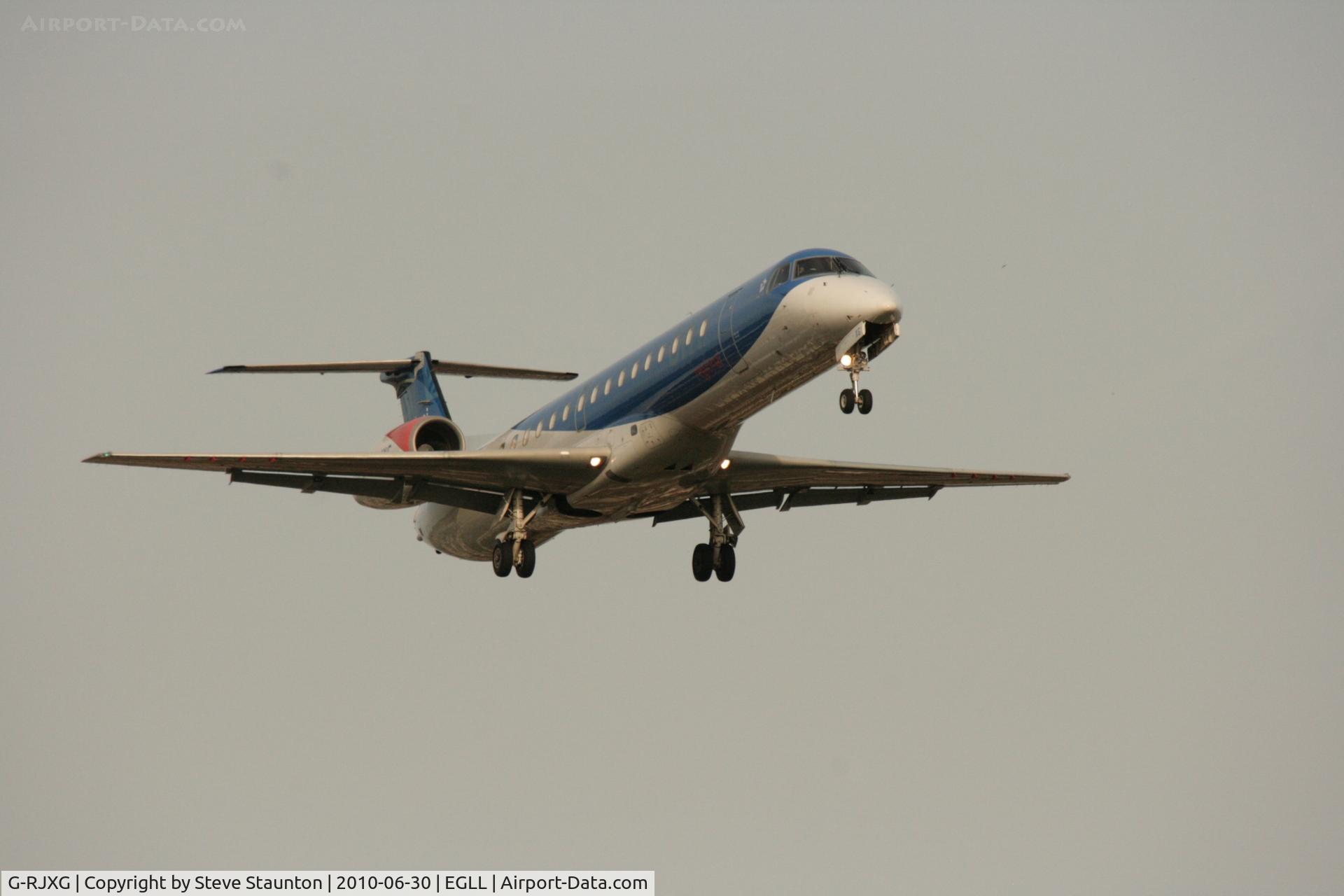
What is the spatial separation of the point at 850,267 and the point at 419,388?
14.5 metres

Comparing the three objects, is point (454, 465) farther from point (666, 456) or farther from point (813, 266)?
point (813, 266)

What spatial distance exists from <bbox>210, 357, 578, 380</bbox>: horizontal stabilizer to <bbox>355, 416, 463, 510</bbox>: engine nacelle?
339 cm

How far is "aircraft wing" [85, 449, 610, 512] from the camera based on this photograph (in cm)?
2830

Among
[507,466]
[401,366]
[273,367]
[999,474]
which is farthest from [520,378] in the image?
[999,474]

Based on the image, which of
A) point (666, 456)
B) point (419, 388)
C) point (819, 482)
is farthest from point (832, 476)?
point (419, 388)

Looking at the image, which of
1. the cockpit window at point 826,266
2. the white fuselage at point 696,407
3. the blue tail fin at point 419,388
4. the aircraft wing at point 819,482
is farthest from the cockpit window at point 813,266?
the blue tail fin at point 419,388

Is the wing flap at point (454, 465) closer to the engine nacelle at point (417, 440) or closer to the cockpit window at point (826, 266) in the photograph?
the engine nacelle at point (417, 440)

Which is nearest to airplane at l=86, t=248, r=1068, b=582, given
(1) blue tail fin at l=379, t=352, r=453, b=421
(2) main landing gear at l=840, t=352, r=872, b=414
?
(2) main landing gear at l=840, t=352, r=872, b=414

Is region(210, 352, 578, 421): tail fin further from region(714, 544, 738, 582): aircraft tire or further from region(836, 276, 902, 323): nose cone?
region(836, 276, 902, 323): nose cone

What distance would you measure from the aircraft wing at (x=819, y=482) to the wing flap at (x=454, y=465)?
270cm

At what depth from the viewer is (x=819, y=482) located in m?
32.4

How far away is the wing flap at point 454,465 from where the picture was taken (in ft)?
92.3

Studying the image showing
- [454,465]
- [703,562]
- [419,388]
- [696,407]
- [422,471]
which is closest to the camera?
[696,407]

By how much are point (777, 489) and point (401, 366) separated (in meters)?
10.2
